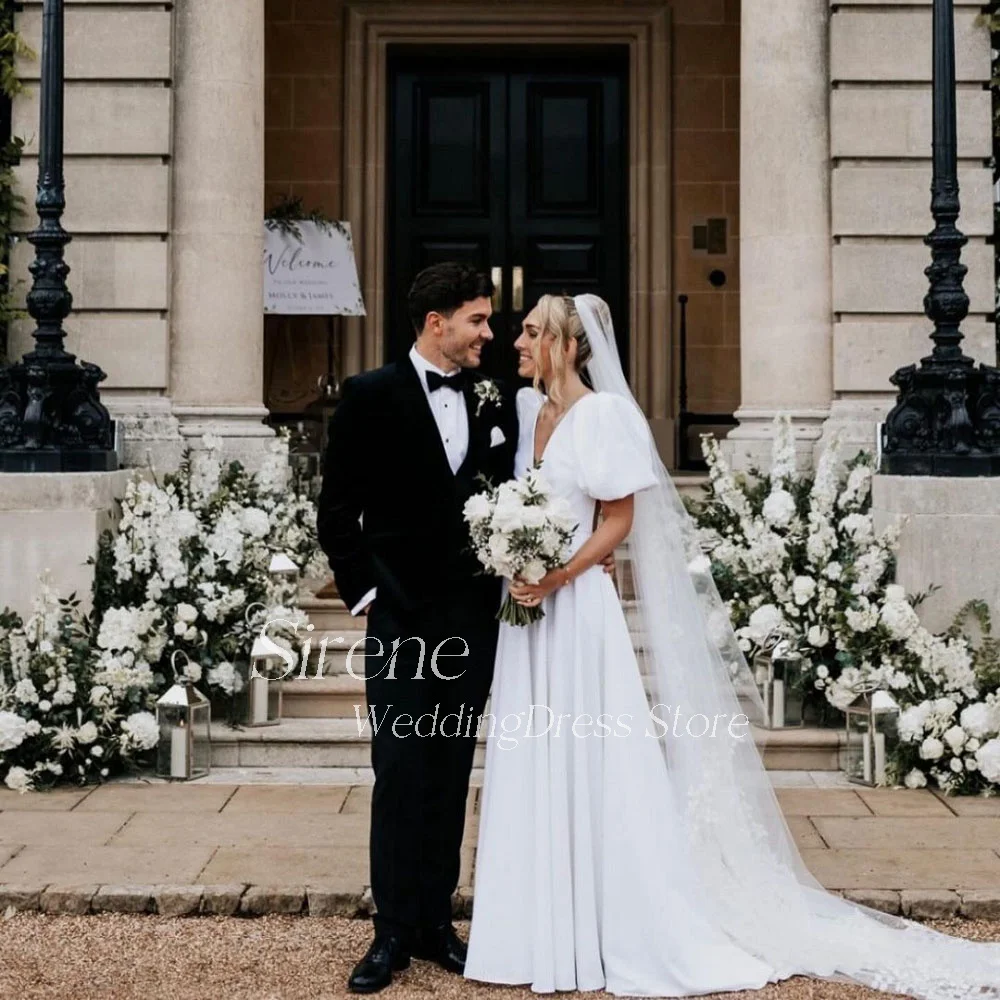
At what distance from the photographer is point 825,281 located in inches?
378

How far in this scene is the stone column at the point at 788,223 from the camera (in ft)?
31.2

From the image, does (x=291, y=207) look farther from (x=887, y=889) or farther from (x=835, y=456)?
(x=887, y=889)

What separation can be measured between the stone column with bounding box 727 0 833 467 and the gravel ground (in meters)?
4.56

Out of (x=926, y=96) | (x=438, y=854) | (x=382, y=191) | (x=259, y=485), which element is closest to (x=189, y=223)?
(x=259, y=485)

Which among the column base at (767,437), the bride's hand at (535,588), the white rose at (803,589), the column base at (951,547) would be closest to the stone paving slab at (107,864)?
the bride's hand at (535,588)

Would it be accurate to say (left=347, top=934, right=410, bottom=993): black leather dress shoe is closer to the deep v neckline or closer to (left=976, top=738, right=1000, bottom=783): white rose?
the deep v neckline

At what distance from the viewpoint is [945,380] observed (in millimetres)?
8141

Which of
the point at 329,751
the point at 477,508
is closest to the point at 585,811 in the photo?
the point at 477,508

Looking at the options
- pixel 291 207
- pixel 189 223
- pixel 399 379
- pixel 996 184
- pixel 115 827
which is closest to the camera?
pixel 399 379

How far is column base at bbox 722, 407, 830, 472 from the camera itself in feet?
31.0

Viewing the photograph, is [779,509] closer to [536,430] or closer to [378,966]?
[536,430]

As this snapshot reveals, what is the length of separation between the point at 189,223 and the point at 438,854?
5542 millimetres

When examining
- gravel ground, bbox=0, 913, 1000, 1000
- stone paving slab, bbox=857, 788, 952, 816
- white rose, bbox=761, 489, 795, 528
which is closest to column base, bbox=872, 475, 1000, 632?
white rose, bbox=761, 489, 795, 528

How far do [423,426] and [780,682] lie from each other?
3479mm
